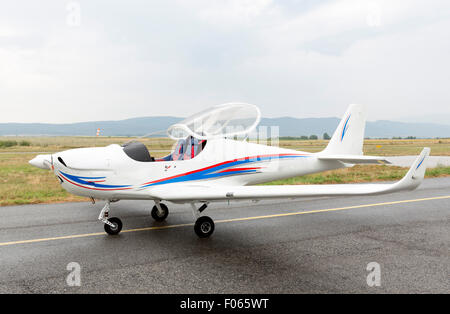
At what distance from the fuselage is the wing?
0.29 metres

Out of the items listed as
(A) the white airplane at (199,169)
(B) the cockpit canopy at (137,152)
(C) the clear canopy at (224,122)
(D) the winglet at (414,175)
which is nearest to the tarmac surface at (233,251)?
(A) the white airplane at (199,169)

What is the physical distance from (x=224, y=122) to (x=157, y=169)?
5.27 feet

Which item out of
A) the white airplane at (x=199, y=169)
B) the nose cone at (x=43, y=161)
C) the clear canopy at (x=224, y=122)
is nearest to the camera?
the white airplane at (x=199, y=169)

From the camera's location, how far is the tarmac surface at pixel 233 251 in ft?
14.0

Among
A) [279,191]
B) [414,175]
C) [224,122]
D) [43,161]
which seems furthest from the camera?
[43,161]

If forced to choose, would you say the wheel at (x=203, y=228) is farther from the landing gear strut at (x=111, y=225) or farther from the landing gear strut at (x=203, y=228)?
the landing gear strut at (x=111, y=225)

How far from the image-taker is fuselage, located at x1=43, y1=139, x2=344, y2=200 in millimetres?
6066

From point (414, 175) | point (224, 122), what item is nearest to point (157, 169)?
point (224, 122)

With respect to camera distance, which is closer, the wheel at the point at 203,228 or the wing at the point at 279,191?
the wing at the point at 279,191

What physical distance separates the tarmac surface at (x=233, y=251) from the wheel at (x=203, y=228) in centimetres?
14

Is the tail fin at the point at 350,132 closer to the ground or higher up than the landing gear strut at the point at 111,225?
higher up

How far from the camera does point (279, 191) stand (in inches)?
228
